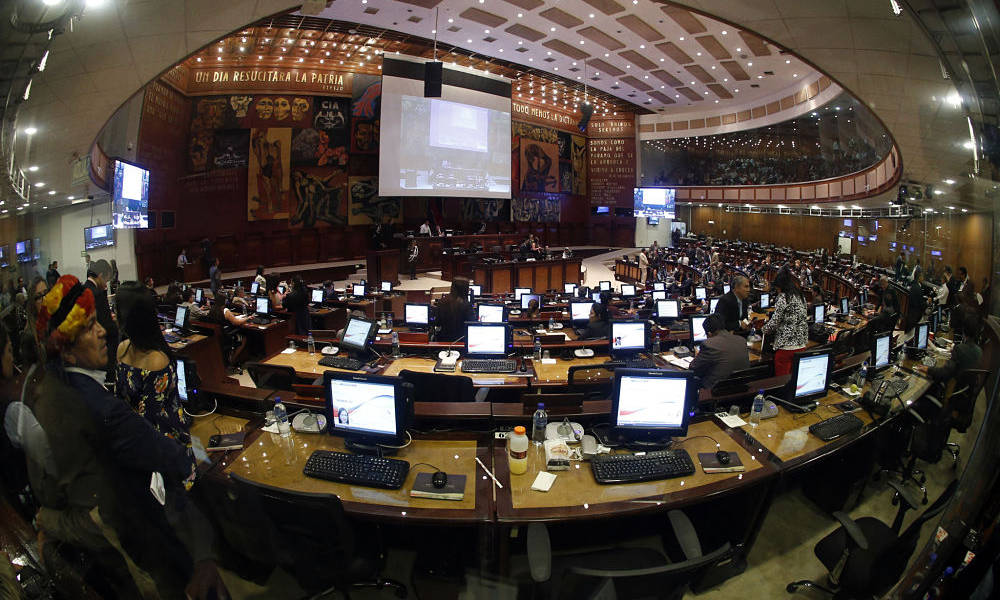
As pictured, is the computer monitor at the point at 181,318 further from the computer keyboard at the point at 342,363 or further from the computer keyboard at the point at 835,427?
the computer keyboard at the point at 835,427

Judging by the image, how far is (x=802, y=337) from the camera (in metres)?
4.51

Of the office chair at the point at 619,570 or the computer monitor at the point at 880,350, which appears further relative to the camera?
the computer monitor at the point at 880,350

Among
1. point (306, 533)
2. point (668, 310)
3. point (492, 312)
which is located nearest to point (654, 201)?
point (668, 310)

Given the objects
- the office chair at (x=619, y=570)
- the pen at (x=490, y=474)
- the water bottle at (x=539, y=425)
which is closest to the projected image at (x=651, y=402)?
the water bottle at (x=539, y=425)

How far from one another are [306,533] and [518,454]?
1135 millimetres

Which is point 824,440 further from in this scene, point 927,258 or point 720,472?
point 927,258

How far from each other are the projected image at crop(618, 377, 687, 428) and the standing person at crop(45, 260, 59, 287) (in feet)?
8.50

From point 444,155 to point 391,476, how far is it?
1345cm

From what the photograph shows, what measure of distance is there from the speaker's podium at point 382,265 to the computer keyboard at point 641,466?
11.8 meters

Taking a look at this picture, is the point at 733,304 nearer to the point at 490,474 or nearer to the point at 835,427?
the point at 835,427

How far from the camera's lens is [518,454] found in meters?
2.53

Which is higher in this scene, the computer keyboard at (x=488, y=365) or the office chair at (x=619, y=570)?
the computer keyboard at (x=488, y=365)

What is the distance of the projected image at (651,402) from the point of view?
109 inches

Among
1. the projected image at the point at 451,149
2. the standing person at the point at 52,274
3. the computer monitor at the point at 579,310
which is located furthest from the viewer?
the projected image at the point at 451,149
